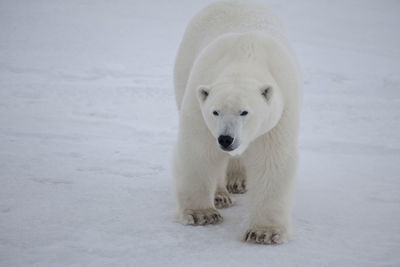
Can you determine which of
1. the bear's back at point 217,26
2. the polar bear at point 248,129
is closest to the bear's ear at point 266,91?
the polar bear at point 248,129

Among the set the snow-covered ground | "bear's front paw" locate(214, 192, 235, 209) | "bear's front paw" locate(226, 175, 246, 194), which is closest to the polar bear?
the snow-covered ground

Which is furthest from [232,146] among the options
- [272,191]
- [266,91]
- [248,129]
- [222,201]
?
[222,201]

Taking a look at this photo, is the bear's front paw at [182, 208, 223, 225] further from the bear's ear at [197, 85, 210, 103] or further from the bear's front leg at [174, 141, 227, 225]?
the bear's ear at [197, 85, 210, 103]

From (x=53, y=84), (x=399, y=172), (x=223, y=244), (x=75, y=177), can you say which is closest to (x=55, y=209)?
(x=75, y=177)

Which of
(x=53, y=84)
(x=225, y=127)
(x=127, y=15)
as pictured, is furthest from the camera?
(x=127, y=15)

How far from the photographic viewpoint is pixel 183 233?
312cm

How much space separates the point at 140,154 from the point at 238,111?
219cm

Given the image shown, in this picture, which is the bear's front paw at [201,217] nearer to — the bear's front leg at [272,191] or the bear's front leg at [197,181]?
the bear's front leg at [197,181]

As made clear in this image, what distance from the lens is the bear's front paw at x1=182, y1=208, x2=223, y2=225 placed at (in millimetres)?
3281

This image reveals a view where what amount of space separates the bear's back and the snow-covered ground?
0.96 metres

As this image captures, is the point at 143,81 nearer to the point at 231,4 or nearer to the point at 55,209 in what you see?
the point at 231,4

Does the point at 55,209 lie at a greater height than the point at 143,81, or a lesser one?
lesser

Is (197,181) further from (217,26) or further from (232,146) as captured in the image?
(217,26)

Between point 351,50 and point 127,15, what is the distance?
19.7 feet
